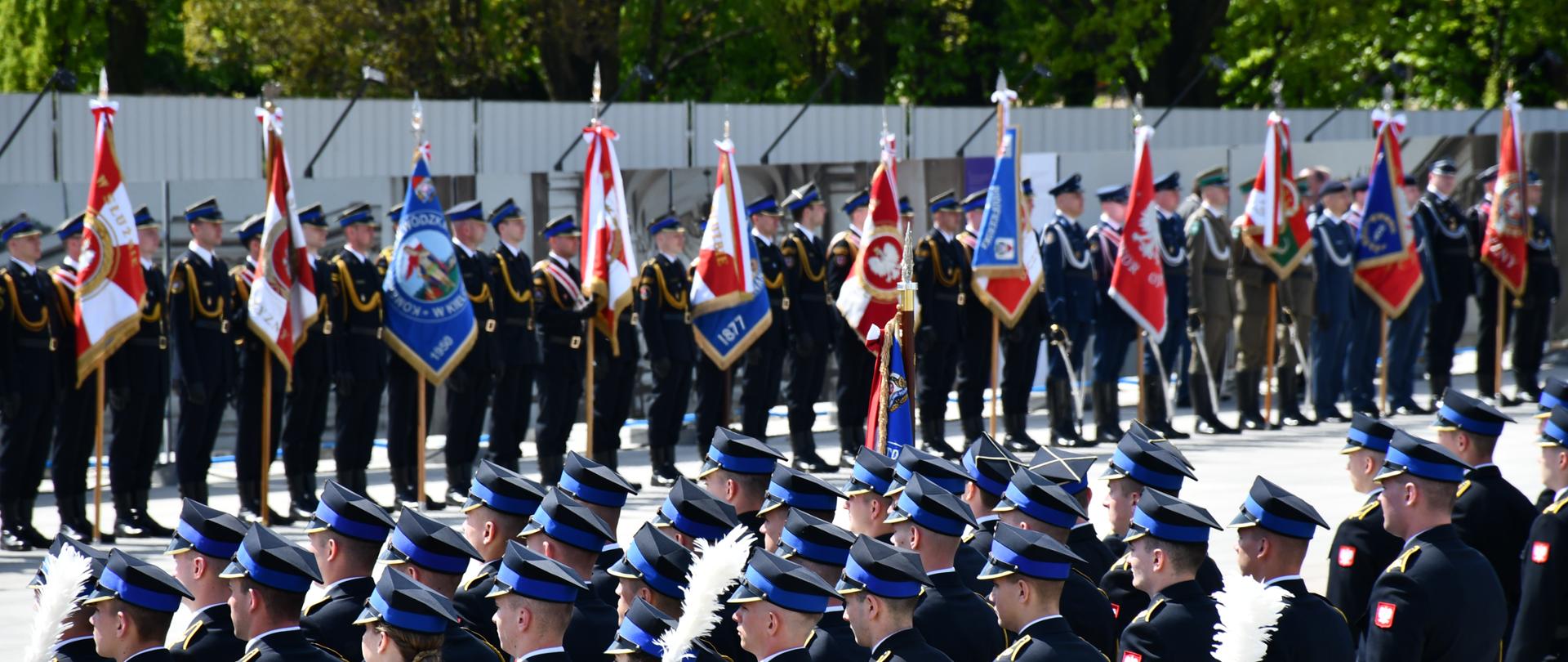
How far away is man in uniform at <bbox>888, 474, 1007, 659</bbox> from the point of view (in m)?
5.65

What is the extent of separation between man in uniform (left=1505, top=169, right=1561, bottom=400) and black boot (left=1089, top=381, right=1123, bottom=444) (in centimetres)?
427

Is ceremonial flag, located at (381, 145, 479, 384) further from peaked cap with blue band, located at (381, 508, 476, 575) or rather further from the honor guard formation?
peaked cap with blue band, located at (381, 508, 476, 575)

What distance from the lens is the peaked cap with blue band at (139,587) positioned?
5.03m

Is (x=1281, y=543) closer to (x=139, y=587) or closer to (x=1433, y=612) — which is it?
(x=1433, y=612)

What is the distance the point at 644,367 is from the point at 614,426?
2.87 meters

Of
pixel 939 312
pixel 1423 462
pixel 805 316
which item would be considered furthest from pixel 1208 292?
pixel 1423 462

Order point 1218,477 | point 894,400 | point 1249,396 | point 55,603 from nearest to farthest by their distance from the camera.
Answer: point 55,603
point 894,400
point 1218,477
point 1249,396

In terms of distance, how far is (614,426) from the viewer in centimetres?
1276

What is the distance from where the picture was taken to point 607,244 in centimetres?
1253

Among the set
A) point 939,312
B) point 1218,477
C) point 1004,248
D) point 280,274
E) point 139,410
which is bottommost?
point 1218,477

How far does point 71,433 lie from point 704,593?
278 inches

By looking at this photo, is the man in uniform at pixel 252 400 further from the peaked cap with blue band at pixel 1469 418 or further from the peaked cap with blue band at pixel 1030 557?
the peaked cap with blue band at pixel 1030 557

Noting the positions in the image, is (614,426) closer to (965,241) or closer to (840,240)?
(840,240)

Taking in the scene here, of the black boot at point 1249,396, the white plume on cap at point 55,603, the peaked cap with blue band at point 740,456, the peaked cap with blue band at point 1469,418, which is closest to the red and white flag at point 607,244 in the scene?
the black boot at point 1249,396
